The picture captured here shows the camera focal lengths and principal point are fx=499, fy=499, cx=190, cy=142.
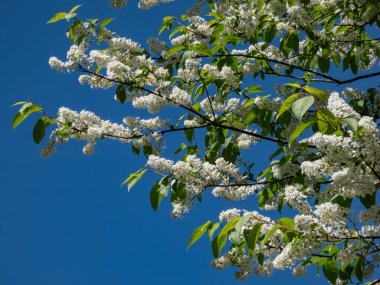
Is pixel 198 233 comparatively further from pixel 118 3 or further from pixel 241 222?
pixel 118 3

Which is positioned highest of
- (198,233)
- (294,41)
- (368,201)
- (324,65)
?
(324,65)

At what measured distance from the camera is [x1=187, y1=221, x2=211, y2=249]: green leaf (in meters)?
3.39

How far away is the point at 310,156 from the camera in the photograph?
12.8 ft

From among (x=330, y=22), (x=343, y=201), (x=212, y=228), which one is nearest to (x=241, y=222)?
(x=212, y=228)

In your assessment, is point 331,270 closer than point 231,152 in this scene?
Yes

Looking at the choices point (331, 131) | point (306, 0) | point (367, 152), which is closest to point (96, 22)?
point (306, 0)

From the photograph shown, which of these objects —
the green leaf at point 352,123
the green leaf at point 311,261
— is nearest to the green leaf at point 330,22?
the green leaf at point 311,261

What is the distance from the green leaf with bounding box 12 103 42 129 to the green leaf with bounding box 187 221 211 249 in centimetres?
165

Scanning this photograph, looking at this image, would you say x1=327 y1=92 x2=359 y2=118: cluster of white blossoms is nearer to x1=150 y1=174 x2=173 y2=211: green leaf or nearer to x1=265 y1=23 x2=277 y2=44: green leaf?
x1=150 y1=174 x2=173 y2=211: green leaf

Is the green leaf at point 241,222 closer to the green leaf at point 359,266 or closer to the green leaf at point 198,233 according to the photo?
the green leaf at point 198,233

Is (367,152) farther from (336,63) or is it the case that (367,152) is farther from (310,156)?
(336,63)

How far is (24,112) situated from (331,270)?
2623 millimetres

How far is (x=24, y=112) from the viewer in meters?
4.02

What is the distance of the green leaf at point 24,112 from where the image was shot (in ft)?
13.1
